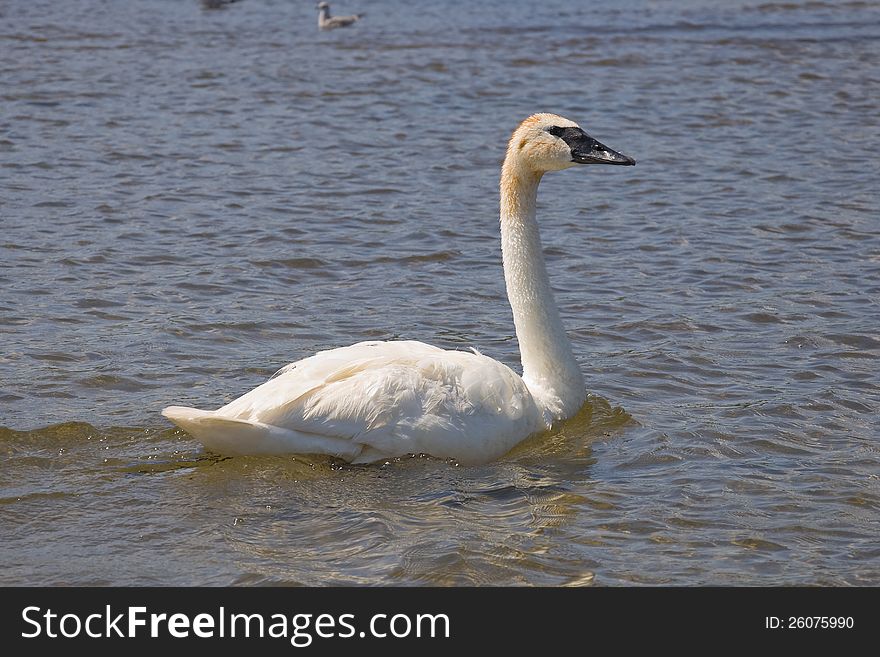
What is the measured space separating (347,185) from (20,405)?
5.74 metres

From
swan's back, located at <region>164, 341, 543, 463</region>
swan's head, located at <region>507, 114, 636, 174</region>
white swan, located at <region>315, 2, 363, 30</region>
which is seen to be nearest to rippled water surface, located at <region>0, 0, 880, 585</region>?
swan's back, located at <region>164, 341, 543, 463</region>

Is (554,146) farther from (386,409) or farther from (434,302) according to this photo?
(434,302)

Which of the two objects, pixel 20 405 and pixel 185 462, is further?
pixel 20 405

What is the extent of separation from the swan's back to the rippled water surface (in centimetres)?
13

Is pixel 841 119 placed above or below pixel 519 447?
above

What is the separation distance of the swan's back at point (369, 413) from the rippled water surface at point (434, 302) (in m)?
0.13

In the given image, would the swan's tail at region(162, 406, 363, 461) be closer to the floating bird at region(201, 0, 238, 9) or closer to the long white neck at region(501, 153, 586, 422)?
the long white neck at region(501, 153, 586, 422)

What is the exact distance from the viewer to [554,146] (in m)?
7.15

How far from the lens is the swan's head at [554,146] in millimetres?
7160

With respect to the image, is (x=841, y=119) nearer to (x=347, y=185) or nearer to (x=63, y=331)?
(x=347, y=185)

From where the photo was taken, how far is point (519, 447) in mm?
6801

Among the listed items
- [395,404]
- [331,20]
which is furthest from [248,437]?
[331,20]

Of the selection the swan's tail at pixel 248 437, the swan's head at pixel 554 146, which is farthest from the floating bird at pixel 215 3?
the swan's tail at pixel 248 437
